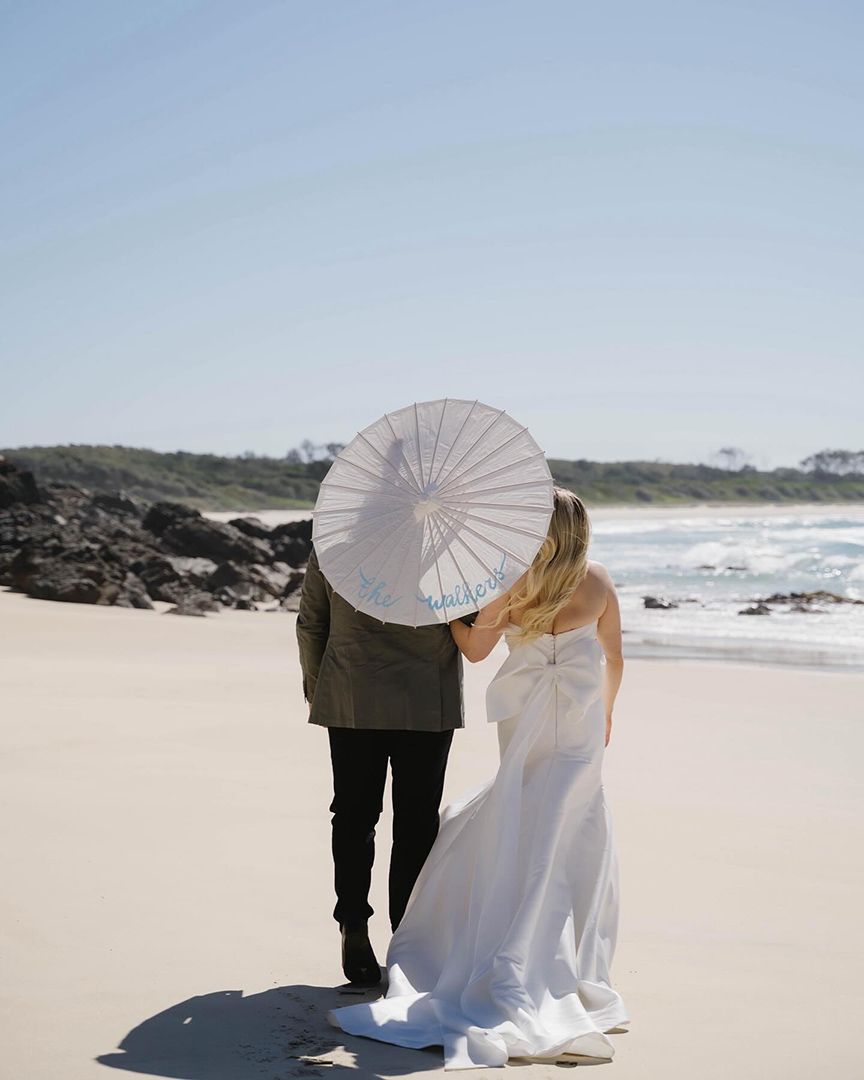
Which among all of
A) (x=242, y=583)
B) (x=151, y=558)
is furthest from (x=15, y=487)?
(x=242, y=583)

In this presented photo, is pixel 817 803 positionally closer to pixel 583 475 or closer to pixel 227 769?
pixel 227 769

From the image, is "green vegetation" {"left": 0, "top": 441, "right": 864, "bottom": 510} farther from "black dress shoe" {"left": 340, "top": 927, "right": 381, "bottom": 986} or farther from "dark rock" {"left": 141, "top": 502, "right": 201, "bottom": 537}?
"black dress shoe" {"left": 340, "top": 927, "right": 381, "bottom": 986}

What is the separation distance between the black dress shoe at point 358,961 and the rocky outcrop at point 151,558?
14.9 metres

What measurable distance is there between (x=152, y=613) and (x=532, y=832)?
15193mm

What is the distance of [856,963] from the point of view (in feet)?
15.3

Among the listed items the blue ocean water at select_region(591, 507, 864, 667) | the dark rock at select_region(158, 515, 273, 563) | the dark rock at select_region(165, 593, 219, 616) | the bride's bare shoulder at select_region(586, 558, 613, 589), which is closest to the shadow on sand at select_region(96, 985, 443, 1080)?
the bride's bare shoulder at select_region(586, 558, 613, 589)

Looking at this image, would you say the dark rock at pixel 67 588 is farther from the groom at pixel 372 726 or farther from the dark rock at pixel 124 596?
the groom at pixel 372 726

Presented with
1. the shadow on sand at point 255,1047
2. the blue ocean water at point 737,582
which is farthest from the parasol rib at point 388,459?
the blue ocean water at point 737,582

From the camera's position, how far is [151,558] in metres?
23.4

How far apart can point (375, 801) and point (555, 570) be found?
1070 mm

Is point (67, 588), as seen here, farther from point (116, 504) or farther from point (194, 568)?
point (116, 504)

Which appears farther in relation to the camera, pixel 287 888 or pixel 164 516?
pixel 164 516

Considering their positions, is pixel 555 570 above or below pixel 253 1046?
above

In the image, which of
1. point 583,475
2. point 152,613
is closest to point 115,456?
point 583,475
